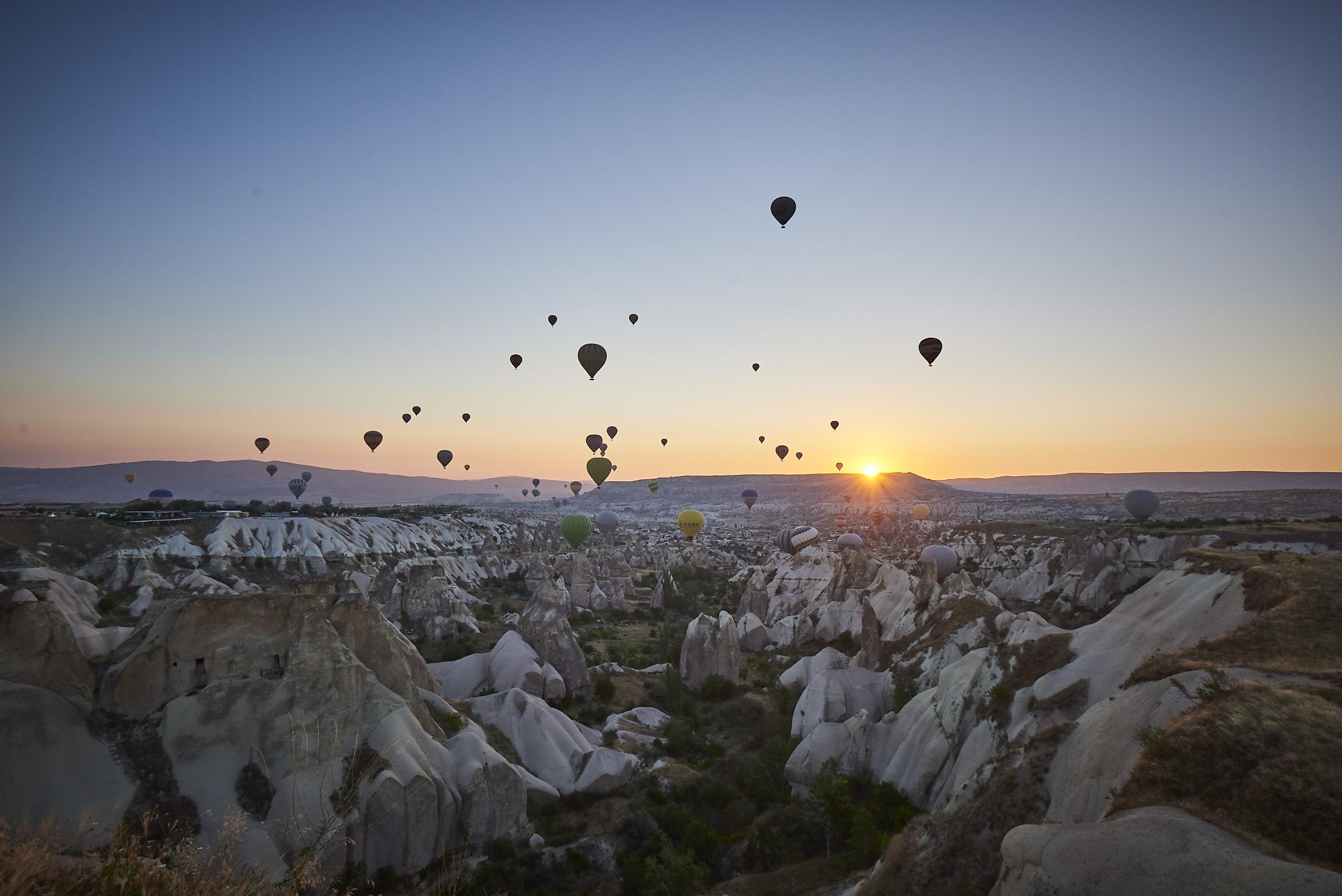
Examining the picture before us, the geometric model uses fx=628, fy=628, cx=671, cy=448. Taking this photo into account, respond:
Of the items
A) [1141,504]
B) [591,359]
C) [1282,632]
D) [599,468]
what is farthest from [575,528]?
[1141,504]

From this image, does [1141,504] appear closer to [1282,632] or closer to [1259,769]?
[1282,632]

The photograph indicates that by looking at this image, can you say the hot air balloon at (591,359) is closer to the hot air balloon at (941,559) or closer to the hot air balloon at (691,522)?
the hot air balloon at (941,559)

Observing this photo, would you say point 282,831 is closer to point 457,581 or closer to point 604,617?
point 604,617

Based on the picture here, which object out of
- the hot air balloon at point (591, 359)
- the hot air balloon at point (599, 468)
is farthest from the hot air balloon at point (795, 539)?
the hot air balloon at point (591, 359)

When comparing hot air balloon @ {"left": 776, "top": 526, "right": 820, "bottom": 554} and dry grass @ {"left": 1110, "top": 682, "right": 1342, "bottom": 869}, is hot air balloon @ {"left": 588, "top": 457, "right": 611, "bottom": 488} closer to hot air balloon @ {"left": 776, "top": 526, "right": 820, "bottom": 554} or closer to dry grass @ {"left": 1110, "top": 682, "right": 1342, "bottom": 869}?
hot air balloon @ {"left": 776, "top": 526, "right": 820, "bottom": 554}

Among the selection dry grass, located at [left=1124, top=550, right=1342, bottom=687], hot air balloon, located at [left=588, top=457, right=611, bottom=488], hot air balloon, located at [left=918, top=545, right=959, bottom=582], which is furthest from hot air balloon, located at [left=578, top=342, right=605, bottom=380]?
dry grass, located at [left=1124, top=550, right=1342, bottom=687]
